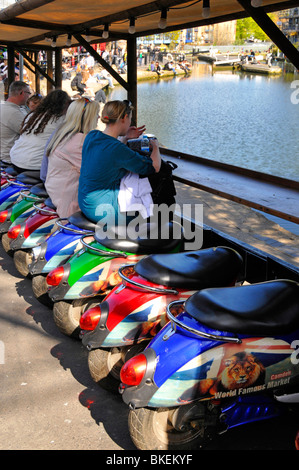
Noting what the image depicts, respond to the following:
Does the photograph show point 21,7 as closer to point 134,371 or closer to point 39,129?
point 39,129

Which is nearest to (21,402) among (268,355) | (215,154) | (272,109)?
(268,355)

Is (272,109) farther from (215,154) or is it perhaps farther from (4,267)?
(4,267)

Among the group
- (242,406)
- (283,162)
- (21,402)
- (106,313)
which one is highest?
(106,313)

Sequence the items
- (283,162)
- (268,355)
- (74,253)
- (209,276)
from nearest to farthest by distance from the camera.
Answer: (268,355) → (209,276) → (74,253) → (283,162)

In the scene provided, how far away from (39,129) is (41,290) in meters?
2.05

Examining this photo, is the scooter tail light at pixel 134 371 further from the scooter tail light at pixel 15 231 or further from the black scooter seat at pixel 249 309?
the scooter tail light at pixel 15 231

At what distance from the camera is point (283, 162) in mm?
18328

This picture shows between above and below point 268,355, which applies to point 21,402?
below

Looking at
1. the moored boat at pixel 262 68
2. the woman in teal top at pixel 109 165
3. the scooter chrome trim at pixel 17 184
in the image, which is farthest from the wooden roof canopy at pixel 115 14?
the moored boat at pixel 262 68

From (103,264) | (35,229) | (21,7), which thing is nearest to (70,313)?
(103,264)

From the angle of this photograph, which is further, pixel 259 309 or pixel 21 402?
pixel 21 402

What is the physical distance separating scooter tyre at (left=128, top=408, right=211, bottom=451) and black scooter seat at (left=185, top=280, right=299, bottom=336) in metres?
0.48

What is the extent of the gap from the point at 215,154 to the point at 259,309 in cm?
1610

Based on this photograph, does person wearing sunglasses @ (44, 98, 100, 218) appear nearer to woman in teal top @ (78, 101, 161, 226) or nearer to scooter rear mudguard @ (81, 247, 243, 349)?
woman in teal top @ (78, 101, 161, 226)
